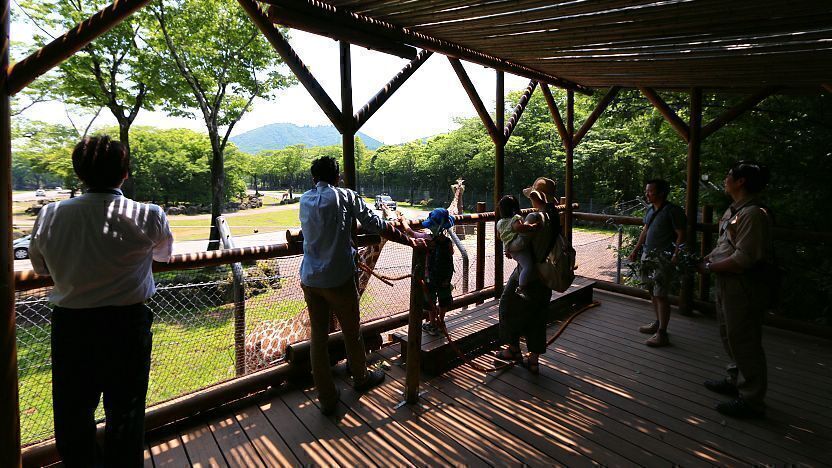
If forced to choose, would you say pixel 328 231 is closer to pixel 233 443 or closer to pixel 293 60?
pixel 293 60

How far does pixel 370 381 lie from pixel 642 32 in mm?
3196

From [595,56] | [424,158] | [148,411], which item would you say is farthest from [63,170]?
[424,158]

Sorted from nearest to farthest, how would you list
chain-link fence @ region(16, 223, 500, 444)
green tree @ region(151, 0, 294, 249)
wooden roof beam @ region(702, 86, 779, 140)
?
chain-link fence @ region(16, 223, 500, 444)
wooden roof beam @ region(702, 86, 779, 140)
green tree @ region(151, 0, 294, 249)

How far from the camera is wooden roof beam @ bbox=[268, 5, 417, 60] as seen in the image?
8.60 feet

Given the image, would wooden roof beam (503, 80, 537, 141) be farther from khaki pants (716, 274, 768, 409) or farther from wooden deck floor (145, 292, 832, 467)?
khaki pants (716, 274, 768, 409)

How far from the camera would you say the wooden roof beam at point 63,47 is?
1.74m

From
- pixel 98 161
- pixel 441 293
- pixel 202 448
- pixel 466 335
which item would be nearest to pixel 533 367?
pixel 466 335

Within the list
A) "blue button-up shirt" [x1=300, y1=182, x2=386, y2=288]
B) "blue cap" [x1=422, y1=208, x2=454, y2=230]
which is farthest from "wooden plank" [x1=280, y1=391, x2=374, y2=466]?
"blue cap" [x1=422, y1=208, x2=454, y2=230]

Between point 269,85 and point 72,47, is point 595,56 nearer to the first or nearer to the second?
point 72,47

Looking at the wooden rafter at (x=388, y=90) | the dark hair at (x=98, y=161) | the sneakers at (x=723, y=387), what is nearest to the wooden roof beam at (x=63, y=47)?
the dark hair at (x=98, y=161)

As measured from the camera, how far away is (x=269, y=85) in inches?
683

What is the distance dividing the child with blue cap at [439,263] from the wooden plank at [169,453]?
1815mm

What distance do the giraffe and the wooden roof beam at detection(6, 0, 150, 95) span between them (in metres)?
2.66

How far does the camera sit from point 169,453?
2.42 metres
